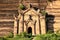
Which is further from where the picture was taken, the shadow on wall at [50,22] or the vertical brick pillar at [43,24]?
the shadow on wall at [50,22]

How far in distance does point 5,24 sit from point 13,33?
1.45m

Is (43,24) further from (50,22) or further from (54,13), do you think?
(54,13)

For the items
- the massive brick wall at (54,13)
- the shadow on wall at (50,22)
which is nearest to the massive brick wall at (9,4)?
the massive brick wall at (54,13)

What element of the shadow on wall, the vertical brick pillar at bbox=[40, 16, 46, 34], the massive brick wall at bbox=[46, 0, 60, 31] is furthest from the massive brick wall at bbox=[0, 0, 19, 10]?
the shadow on wall

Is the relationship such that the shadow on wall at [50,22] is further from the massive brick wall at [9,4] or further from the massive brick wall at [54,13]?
the massive brick wall at [9,4]

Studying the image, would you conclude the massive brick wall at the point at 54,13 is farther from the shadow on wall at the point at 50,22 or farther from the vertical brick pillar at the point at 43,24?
the vertical brick pillar at the point at 43,24

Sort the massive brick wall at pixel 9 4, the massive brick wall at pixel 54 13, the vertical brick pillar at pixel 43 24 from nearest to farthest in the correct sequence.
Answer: the vertical brick pillar at pixel 43 24 < the massive brick wall at pixel 54 13 < the massive brick wall at pixel 9 4

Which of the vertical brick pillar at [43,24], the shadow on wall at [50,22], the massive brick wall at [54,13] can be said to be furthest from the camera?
the massive brick wall at [54,13]

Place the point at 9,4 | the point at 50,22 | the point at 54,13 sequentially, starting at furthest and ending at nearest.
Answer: the point at 9,4 < the point at 54,13 < the point at 50,22

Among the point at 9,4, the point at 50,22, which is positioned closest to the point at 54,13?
the point at 50,22

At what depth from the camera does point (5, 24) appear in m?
19.3

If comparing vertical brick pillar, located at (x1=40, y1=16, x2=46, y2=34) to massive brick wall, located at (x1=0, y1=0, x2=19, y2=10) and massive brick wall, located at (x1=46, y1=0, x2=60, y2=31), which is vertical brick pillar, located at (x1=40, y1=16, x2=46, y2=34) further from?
massive brick wall, located at (x1=0, y1=0, x2=19, y2=10)

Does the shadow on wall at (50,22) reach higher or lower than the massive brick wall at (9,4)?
lower

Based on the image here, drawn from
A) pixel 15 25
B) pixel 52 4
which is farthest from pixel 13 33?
pixel 52 4
